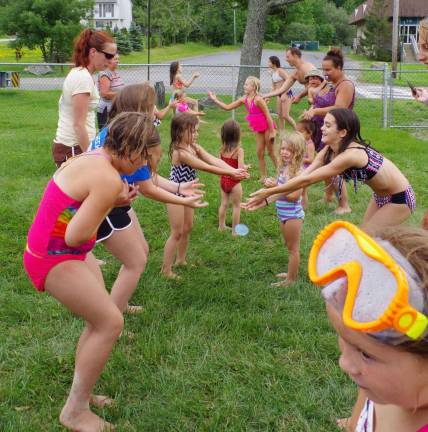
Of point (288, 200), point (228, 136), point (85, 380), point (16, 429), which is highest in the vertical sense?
point (228, 136)

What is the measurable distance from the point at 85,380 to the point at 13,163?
7.17m

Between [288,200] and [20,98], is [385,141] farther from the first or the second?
[20,98]

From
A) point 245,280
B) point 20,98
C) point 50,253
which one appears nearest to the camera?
point 50,253

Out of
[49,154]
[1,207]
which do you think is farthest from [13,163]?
[1,207]

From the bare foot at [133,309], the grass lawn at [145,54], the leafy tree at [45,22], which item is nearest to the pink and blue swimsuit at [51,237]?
the bare foot at [133,309]

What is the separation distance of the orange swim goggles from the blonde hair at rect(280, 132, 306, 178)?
3.74m

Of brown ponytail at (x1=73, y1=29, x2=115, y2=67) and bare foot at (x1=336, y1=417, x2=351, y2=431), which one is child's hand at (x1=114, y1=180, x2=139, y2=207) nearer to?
bare foot at (x1=336, y1=417, x2=351, y2=431)

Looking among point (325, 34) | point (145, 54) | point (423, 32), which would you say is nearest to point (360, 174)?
point (423, 32)

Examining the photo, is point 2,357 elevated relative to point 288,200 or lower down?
lower down

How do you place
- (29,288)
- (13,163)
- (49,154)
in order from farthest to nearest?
(49,154), (13,163), (29,288)

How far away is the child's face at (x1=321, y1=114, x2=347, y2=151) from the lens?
4.52 metres

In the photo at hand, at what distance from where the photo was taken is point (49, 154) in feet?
33.3

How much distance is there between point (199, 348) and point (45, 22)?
26586mm

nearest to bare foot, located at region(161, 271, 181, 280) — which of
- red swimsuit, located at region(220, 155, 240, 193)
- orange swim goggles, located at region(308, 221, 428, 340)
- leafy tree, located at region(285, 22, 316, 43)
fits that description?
red swimsuit, located at region(220, 155, 240, 193)
